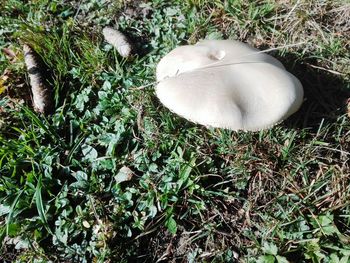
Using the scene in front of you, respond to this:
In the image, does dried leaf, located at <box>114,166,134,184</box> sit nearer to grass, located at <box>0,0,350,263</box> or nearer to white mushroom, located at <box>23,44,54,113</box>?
grass, located at <box>0,0,350,263</box>

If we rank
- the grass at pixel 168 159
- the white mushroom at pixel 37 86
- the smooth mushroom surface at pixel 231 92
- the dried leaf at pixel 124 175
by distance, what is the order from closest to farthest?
the smooth mushroom surface at pixel 231 92, the grass at pixel 168 159, the dried leaf at pixel 124 175, the white mushroom at pixel 37 86

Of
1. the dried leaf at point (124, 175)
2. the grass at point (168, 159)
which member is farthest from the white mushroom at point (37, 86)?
the dried leaf at point (124, 175)

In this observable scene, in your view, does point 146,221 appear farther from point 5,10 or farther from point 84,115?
point 5,10

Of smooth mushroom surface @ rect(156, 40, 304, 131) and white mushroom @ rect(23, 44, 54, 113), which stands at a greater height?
smooth mushroom surface @ rect(156, 40, 304, 131)

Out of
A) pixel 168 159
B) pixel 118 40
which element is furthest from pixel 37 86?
pixel 168 159

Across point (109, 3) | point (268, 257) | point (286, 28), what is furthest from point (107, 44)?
point (268, 257)

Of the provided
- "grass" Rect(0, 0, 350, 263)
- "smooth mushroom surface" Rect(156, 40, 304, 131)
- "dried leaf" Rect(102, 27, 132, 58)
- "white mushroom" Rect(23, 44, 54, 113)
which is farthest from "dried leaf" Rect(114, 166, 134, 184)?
"dried leaf" Rect(102, 27, 132, 58)

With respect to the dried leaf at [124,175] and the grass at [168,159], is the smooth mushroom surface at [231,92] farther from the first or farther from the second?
the dried leaf at [124,175]
